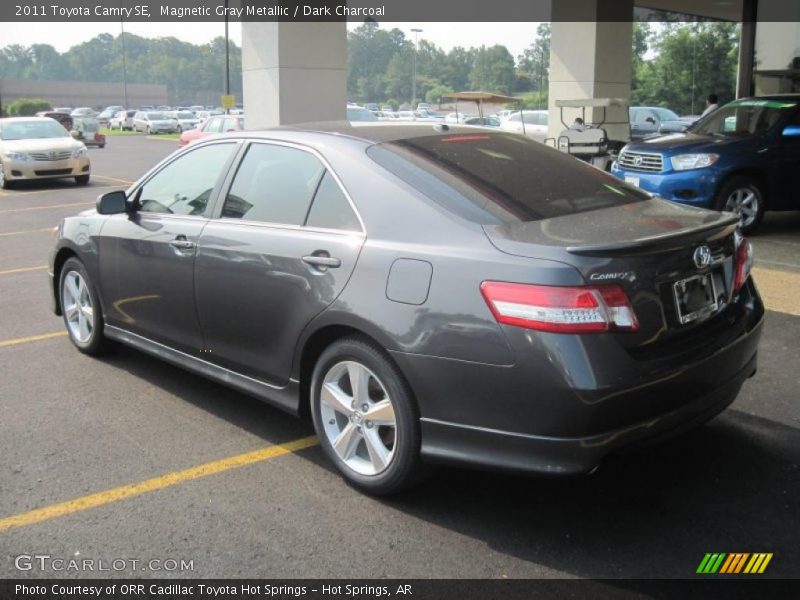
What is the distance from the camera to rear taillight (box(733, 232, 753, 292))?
388cm

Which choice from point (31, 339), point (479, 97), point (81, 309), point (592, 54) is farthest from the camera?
point (479, 97)

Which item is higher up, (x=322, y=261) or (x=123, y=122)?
(x=123, y=122)

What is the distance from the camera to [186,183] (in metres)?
5.08

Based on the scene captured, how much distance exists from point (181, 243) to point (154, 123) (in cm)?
5146

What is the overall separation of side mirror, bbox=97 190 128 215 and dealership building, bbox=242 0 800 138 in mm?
10202

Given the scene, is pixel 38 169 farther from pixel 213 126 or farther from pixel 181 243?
pixel 181 243

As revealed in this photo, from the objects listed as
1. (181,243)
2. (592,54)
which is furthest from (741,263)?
(592,54)

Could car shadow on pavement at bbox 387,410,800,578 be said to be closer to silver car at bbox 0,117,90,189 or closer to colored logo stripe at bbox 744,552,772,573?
A: colored logo stripe at bbox 744,552,772,573

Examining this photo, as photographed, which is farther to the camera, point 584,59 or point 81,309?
point 584,59

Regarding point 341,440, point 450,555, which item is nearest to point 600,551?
point 450,555

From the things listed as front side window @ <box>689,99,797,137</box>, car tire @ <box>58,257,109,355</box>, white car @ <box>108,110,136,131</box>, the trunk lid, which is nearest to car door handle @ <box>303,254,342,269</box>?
the trunk lid

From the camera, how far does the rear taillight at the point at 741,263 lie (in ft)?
12.7

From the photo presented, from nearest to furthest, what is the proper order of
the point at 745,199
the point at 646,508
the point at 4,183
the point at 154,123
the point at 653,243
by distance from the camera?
the point at 653,243 < the point at 646,508 < the point at 745,199 < the point at 4,183 < the point at 154,123

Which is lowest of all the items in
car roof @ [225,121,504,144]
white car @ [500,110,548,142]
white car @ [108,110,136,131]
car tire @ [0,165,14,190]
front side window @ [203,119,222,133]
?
car tire @ [0,165,14,190]
